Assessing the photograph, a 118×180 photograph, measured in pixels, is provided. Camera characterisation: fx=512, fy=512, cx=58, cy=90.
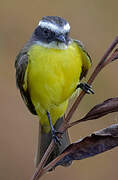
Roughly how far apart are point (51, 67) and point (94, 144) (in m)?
0.83

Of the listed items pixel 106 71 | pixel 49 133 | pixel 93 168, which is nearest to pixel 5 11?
pixel 106 71

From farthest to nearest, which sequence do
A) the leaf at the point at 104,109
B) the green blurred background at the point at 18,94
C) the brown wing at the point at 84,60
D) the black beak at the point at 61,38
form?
the green blurred background at the point at 18,94, the brown wing at the point at 84,60, the black beak at the point at 61,38, the leaf at the point at 104,109

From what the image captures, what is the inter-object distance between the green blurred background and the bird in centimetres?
176

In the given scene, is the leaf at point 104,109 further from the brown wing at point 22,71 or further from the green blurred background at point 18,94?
the green blurred background at point 18,94

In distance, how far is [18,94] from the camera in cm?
422

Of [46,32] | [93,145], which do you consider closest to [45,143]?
[46,32]

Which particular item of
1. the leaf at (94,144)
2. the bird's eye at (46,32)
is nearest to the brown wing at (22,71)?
the bird's eye at (46,32)

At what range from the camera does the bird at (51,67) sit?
219cm

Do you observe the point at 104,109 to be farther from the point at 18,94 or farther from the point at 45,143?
the point at 18,94

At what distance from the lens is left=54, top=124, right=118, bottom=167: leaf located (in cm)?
139

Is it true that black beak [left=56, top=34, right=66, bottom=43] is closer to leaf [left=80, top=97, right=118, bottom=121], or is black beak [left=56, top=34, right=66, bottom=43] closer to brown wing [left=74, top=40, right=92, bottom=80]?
brown wing [left=74, top=40, right=92, bottom=80]

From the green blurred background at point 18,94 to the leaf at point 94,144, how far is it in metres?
2.54

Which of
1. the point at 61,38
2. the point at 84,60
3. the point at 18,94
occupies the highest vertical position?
the point at 61,38

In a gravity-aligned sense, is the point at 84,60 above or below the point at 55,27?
below
